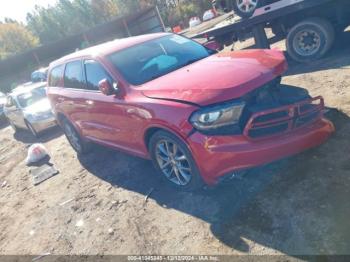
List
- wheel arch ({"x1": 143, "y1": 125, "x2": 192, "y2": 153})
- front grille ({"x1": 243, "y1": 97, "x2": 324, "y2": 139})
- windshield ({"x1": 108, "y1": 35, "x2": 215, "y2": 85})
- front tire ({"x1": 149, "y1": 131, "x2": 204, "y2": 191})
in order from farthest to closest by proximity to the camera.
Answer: windshield ({"x1": 108, "y1": 35, "x2": 215, "y2": 85}) < front tire ({"x1": 149, "y1": 131, "x2": 204, "y2": 191}) < wheel arch ({"x1": 143, "y1": 125, "x2": 192, "y2": 153}) < front grille ({"x1": 243, "y1": 97, "x2": 324, "y2": 139})

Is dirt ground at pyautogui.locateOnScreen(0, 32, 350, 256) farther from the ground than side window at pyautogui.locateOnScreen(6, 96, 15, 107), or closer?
closer

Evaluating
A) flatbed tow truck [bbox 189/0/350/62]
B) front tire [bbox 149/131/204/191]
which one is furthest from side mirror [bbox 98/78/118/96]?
flatbed tow truck [bbox 189/0/350/62]

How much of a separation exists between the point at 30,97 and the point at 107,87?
771cm

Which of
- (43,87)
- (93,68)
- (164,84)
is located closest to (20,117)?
(43,87)

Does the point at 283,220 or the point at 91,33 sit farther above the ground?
the point at 91,33

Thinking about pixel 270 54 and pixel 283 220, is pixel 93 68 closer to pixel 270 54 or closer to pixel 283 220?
pixel 270 54

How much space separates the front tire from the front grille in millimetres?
763

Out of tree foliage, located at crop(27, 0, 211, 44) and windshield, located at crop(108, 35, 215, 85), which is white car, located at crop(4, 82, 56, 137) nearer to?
windshield, located at crop(108, 35, 215, 85)

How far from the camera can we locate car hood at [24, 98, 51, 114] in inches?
400

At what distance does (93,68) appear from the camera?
4988 mm

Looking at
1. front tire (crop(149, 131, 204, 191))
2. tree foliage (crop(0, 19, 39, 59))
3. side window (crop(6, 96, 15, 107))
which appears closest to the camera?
front tire (crop(149, 131, 204, 191))

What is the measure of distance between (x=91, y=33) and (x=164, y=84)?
29.1 m

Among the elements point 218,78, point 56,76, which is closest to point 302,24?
point 218,78

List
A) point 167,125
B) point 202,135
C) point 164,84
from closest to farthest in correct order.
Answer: point 202,135
point 167,125
point 164,84
